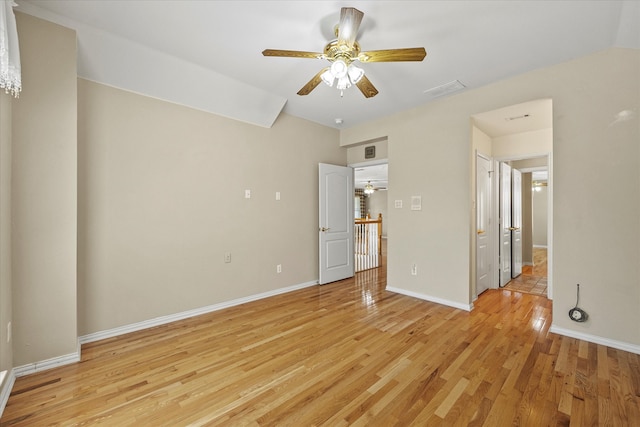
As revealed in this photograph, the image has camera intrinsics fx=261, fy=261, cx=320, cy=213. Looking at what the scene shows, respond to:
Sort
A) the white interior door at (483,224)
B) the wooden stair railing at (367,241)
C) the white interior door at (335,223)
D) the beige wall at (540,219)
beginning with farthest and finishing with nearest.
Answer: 1. the beige wall at (540,219)
2. the wooden stair railing at (367,241)
3. the white interior door at (335,223)
4. the white interior door at (483,224)

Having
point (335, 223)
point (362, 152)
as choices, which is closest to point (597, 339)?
point (335, 223)

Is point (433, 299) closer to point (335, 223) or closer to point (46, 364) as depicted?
point (335, 223)

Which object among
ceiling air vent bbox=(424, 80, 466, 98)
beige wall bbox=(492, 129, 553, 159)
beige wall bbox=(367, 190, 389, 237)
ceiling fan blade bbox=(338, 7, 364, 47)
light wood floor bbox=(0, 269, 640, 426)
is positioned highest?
ceiling air vent bbox=(424, 80, 466, 98)

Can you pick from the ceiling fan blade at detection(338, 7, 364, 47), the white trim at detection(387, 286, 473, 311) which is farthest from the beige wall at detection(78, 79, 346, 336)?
the ceiling fan blade at detection(338, 7, 364, 47)

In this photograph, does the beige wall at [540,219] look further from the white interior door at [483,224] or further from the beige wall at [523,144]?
the beige wall at [523,144]

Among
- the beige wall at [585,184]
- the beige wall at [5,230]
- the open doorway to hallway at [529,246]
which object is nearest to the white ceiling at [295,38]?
the beige wall at [585,184]

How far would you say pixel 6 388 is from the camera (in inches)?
71.8

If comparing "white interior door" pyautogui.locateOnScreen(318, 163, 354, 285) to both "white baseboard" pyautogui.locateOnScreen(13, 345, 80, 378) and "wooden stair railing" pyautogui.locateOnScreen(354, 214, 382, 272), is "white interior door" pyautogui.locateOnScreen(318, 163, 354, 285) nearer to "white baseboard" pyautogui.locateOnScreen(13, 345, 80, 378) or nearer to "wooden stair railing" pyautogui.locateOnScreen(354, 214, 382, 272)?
"wooden stair railing" pyautogui.locateOnScreen(354, 214, 382, 272)

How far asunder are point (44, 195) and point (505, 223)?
607cm

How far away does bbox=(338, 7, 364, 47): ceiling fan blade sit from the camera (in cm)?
175

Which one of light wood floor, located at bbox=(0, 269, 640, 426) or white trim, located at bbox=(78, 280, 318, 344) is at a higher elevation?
white trim, located at bbox=(78, 280, 318, 344)

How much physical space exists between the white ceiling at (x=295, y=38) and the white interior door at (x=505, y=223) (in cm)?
214

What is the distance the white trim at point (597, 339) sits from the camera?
2371 millimetres

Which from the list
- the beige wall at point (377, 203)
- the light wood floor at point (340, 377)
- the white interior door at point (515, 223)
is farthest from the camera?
the beige wall at point (377, 203)
